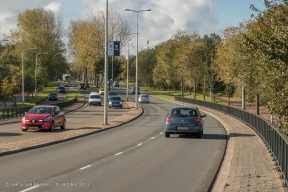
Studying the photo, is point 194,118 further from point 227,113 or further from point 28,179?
point 227,113

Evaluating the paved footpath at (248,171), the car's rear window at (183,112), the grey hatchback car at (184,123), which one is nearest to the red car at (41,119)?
the grey hatchback car at (184,123)

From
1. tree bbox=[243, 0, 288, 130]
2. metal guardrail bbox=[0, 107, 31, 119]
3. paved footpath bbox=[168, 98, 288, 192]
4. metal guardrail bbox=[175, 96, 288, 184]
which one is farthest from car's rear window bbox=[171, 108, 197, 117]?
metal guardrail bbox=[0, 107, 31, 119]

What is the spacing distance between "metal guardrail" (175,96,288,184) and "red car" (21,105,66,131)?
11650 millimetres

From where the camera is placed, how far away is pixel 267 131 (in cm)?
1905

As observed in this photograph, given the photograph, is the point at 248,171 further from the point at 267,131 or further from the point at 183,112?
the point at 183,112

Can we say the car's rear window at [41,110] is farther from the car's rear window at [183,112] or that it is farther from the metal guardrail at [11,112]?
the metal guardrail at [11,112]

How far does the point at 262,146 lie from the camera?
19719 mm

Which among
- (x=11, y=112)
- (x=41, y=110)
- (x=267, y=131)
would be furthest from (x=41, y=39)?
(x=267, y=131)

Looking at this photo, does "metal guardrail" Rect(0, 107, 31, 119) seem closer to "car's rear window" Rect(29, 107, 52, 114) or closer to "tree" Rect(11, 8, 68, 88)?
"car's rear window" Rect(29, 107, 52, 114)

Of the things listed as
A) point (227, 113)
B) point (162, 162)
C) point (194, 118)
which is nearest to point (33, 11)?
point (227, 113)

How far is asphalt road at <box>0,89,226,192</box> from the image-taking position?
11086 millimetres

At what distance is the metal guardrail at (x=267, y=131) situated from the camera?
37.8 ft

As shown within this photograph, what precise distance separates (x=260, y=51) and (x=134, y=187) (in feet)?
14.4

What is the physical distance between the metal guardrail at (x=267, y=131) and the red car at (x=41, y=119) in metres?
11.7
